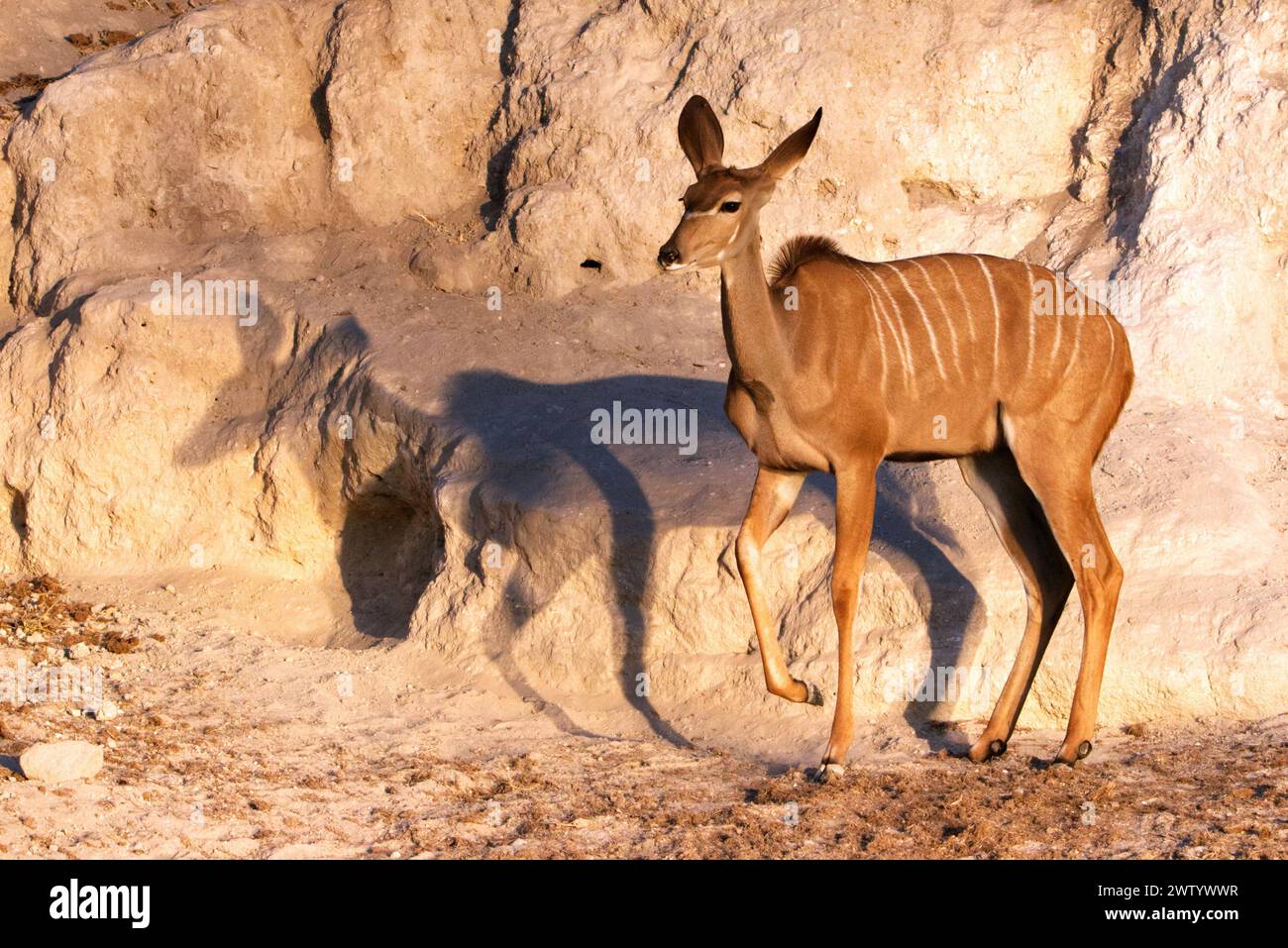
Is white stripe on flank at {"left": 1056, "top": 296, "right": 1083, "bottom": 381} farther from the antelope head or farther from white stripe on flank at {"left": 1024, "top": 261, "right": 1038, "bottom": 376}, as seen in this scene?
the antelope head

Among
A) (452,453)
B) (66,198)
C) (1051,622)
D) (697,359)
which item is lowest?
(1051,622)

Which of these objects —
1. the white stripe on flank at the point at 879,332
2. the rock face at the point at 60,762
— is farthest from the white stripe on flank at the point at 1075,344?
the rock face at the point at 60,762

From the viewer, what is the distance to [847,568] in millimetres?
6426

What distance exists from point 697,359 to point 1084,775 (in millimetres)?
4003

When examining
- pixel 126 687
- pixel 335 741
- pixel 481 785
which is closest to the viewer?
pixel 481 785

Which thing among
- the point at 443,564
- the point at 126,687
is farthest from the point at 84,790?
the point at 443,564

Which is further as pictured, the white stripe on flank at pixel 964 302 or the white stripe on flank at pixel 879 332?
the white stripe on flank at pixel 964 302

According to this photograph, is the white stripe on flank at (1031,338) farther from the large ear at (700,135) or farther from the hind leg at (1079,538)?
the large ear at (700,135)

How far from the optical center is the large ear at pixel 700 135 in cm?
664

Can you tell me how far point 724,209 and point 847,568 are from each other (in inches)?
59.6

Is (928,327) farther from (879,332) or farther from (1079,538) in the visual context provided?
(1079,538)

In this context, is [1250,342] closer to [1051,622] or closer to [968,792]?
[1051,622]

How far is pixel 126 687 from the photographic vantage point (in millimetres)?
7945

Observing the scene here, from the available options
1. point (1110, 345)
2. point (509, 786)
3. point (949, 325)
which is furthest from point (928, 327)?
point (509, 786)
